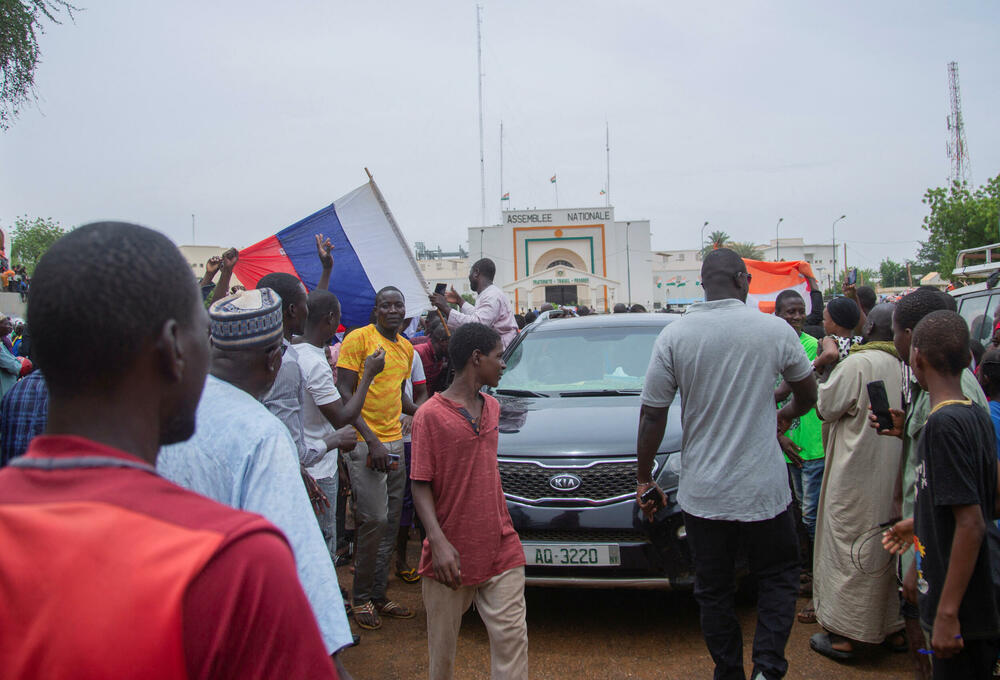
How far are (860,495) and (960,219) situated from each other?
34730 millimetres

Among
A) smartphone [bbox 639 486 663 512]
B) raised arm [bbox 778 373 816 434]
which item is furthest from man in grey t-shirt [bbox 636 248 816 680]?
smartphone [bbox 639 486 663 512]

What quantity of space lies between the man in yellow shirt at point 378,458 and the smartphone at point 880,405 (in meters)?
2.75

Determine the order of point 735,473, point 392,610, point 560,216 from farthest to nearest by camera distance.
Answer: point 560,216
point 392,610
point 735,473

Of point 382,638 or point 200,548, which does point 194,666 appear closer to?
point 200,548

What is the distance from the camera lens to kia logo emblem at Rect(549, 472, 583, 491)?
4254mm

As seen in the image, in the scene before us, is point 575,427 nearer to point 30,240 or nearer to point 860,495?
point 860,495

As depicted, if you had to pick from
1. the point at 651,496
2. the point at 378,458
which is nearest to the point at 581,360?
the point at 378,458

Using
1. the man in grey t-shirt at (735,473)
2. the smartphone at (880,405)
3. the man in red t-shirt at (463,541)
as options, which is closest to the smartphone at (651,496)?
Answer: the man in grey t-shirt at (735,473)

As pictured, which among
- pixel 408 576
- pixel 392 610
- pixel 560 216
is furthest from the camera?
pixel 560 216

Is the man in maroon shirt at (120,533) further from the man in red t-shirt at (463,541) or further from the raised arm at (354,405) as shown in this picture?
the raised arm at (354,405)

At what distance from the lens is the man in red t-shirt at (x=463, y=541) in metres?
3.04

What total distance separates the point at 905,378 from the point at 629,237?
170ft

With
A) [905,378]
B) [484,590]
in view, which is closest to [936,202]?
[905,378]

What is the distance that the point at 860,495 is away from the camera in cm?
391
